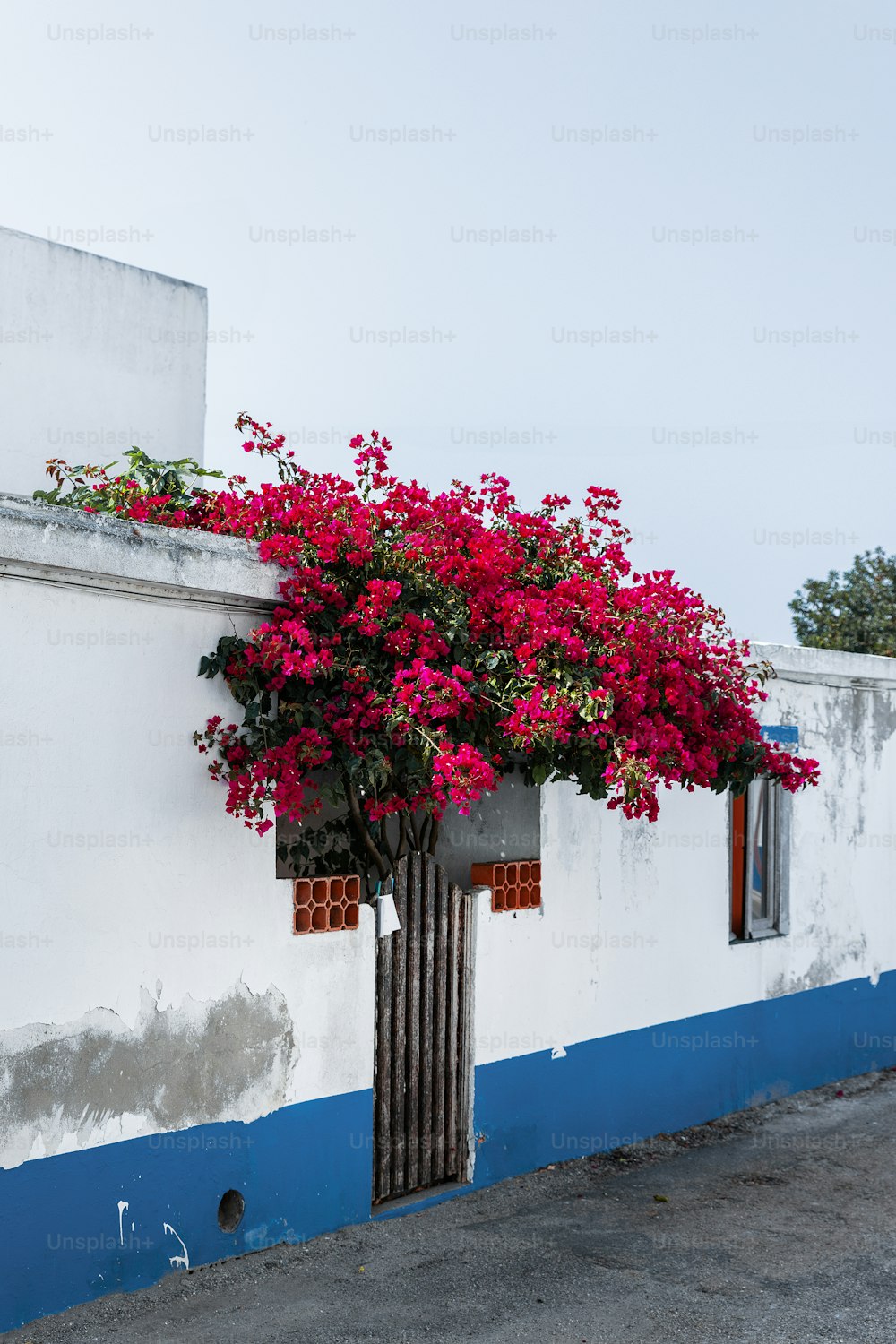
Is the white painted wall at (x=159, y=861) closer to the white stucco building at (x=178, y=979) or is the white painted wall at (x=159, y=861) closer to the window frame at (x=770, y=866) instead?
the white stucco building at (x=178, y=979)

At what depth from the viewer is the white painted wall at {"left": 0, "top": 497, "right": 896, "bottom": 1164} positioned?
4.65 metres

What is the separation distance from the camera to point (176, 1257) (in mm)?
5059

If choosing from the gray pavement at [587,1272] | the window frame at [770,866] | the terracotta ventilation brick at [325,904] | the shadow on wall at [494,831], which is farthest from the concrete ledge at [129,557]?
the window frame at [770,866]

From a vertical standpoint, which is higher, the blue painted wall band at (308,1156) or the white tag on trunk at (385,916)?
the white tag on trunk at (385,916)

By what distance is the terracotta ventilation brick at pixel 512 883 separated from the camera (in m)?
6.44

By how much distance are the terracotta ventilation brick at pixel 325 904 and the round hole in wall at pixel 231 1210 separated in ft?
3.72

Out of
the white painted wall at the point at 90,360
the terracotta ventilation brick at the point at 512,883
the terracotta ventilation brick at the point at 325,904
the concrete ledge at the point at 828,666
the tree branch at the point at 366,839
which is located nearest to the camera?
the terracotta ventilation brick at the point at 325,904

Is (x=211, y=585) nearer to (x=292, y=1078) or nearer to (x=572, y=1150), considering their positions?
(x=292, y=1078)

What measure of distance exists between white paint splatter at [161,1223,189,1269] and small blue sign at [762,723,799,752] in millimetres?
4950

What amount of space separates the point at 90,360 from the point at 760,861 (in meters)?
5.98

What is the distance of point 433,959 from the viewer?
20.3 ft

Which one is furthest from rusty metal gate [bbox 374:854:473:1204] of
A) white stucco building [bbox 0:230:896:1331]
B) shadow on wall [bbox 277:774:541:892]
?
shadow on wall [bbox 277:774:541:892]

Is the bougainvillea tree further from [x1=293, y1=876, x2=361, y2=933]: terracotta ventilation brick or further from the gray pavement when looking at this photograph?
the gray pavement

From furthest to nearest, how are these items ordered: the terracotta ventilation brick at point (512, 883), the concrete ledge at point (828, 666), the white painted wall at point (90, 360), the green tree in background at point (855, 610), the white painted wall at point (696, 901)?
the green tree in background at point (855, 610), the white painted wall at point (90, 360), the concrete ledge at point (828, 666), the white painted wall at point (696, 901), the terracotta ventilation brick at point (512, 883)
